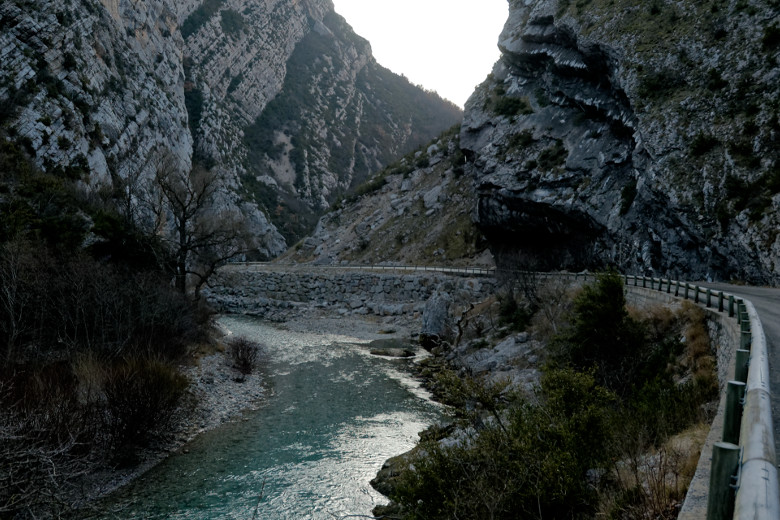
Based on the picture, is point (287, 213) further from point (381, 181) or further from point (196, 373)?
point (196, 373)

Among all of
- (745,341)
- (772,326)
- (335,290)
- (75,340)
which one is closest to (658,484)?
(745,341)

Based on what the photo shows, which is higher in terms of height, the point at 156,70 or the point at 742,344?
the point at 156,70

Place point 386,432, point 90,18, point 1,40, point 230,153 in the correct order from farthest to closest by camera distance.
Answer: point 230,153 → point 90,18 → point 1,40 → point 386,432

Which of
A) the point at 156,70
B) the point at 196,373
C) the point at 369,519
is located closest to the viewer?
the point at 369,519

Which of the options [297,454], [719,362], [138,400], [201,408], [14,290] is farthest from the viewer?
[201,408]

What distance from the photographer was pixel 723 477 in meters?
2.56

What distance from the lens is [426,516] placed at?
8.19 m

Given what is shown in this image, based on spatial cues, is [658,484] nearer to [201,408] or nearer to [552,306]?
[201,408]

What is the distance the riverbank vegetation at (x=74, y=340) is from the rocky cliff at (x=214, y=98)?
10.5 metres

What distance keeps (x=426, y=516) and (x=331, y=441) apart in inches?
321

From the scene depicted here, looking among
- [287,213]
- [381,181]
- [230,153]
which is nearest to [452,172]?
[381,181]

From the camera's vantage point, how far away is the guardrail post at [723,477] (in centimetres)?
255

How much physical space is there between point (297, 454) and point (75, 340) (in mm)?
10534

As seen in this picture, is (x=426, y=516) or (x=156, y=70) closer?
(x=426, y=516)
